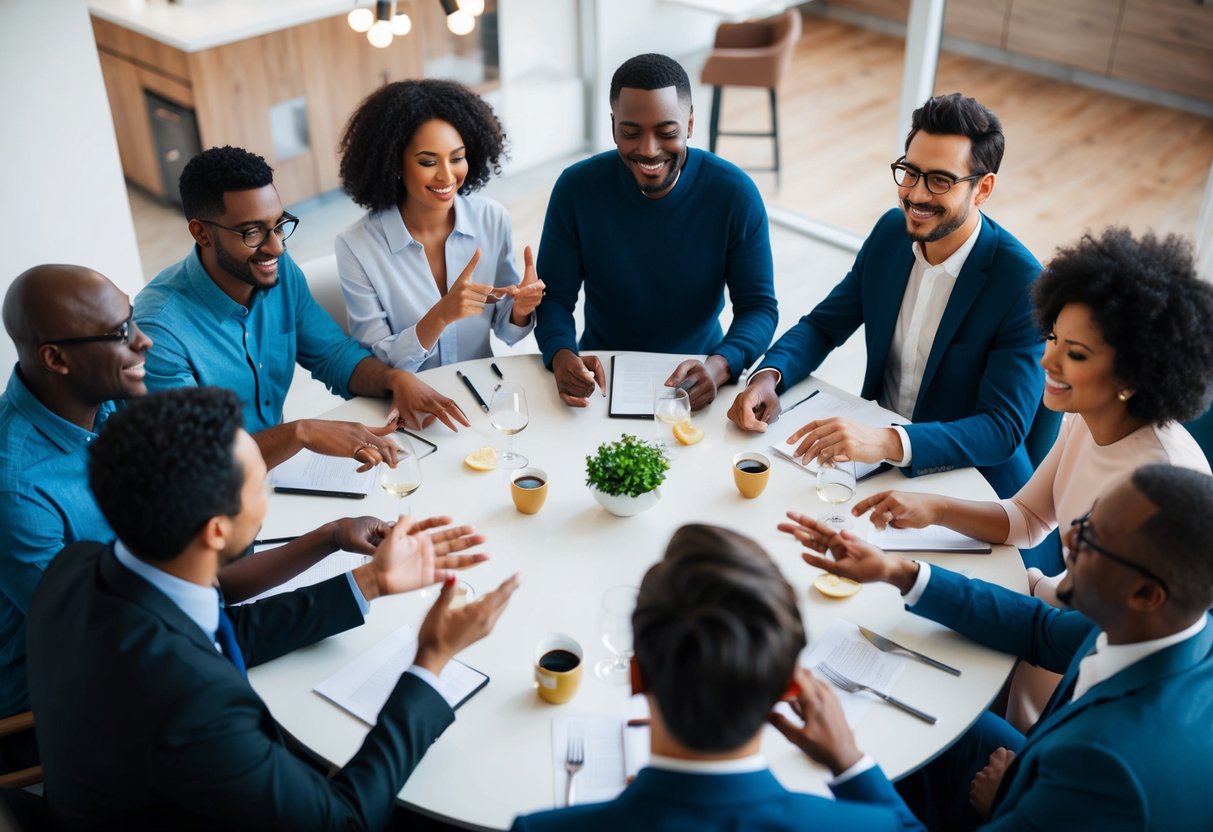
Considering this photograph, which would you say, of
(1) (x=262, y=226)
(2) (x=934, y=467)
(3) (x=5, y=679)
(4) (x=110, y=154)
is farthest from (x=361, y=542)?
(4) (x=110, y=154)

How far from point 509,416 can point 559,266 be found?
2.78 ft

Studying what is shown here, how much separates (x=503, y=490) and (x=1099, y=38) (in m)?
5.53

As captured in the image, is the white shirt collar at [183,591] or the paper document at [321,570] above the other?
the white shirt collar at [183,591]

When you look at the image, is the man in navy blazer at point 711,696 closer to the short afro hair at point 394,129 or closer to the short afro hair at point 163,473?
the short afro hair at point 163,473

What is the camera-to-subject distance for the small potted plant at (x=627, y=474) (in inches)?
89.1

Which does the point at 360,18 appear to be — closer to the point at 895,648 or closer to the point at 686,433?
the point at 686,433

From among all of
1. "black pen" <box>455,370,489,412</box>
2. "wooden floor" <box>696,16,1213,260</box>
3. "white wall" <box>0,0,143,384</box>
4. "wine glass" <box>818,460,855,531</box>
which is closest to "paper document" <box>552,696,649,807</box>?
"wine glass" <box>818,460,855,531</box>

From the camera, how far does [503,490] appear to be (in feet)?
8.05

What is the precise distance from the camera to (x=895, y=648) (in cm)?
202

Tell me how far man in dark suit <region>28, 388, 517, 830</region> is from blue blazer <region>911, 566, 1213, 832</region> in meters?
0.96

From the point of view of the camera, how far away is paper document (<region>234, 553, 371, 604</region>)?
7.13 ft

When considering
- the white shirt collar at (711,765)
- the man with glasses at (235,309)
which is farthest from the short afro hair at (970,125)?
the white shirt collar at (711,765)

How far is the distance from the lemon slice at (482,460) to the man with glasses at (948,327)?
0.61 meters

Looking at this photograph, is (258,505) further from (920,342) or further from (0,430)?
(920,342)
